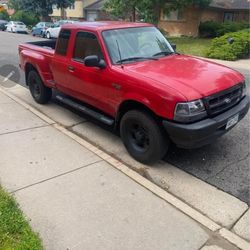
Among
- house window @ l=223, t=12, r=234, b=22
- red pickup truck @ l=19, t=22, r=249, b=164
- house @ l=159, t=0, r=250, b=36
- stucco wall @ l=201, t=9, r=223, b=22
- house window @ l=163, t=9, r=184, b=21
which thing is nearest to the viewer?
red pickup truck @ l=19, t=22, r=249, b=164

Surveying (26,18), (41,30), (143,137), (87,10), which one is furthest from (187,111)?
(87,10)

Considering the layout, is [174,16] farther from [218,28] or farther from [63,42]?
[63,42]

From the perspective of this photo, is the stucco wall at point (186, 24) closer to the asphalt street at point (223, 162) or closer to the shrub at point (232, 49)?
the shrub at point (232, 49)

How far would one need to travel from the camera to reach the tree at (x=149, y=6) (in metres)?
23.5

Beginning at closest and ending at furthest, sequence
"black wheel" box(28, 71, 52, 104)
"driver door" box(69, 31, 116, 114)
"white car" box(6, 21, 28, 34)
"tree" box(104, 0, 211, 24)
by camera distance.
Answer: "driver door" box(69, 31, 116, 114) → "black wheel" box(28, 71, 52, 104) → "tree" box(104, 0, 211, 24) → "white car" box(6, 21, 28, 34)

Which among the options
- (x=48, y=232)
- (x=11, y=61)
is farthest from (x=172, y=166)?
(x=11, y=61)

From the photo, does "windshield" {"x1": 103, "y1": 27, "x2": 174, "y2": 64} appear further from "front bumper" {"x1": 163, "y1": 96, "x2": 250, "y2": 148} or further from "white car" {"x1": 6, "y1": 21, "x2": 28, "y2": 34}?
"white car" {"x1": 6, "y1": 21, "x2": 28, "y2": 34}

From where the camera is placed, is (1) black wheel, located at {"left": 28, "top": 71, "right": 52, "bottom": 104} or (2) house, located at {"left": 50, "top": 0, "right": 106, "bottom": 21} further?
(2) house, located at {"left": 50, "top": 0, "right": 106, "bottom": 21}

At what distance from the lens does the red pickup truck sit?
407 centimetres

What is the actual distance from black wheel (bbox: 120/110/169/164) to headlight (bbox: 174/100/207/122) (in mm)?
411

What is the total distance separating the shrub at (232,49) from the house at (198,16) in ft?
32.7

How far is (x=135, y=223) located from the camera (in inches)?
137

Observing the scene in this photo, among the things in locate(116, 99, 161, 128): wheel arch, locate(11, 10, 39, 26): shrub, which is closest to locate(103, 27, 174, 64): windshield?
locate(116, 99, 161, 128): wheel arch

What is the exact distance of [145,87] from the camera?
14.0ft
